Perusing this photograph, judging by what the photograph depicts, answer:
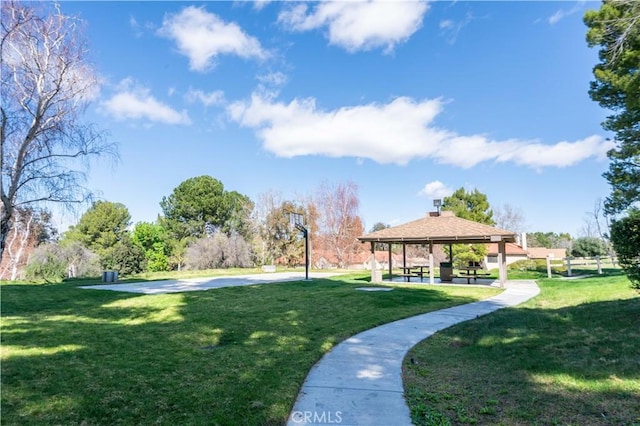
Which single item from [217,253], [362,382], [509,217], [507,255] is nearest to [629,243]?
[362,382]

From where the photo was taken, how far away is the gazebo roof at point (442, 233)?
1461cm

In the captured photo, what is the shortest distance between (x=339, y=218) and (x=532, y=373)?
3363cm

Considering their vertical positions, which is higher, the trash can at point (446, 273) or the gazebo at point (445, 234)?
the gazebo at point (445, 234)

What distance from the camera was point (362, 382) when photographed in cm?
382

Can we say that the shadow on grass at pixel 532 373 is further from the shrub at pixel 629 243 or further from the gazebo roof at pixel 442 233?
the gazebo roof at pixel 442 233

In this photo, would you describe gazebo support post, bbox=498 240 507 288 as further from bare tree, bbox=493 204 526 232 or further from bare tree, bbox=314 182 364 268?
bare tree, bbox=493 204 526 232

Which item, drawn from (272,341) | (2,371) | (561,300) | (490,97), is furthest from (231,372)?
(490,97)

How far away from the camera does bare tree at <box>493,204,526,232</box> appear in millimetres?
45969

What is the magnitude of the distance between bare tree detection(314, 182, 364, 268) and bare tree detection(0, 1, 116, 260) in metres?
30.2

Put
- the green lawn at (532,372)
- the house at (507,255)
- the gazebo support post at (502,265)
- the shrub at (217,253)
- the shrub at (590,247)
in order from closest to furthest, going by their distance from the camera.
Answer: the green lawn at (532,372) → the gazebo support post at (502,265) → the shrub at (217,253) → the shrub at (590,247) → the house at (507,255)

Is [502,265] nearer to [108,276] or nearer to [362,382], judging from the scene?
[362,382]

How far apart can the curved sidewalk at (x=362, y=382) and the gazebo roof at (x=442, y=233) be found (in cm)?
877

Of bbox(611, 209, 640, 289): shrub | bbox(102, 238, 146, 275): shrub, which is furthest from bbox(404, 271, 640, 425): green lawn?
bbox(102, 238, 146, 275): shrub

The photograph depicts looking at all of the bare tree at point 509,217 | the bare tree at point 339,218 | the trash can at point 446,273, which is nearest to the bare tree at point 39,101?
the trash can at point 446,273
